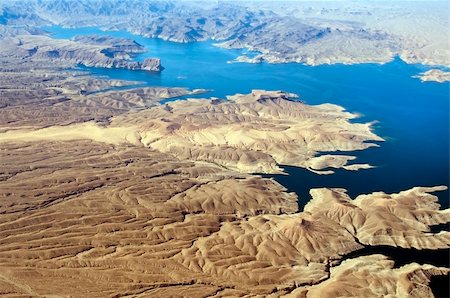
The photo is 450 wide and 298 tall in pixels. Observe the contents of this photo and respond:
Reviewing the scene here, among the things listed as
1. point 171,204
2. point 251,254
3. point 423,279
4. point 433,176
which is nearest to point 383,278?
point 423,279

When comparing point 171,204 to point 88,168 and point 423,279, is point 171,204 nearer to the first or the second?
point 88,168

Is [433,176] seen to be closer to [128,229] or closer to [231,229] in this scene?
[231,229]

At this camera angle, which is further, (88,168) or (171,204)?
(88,168)

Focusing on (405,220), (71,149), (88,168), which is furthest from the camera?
(71,149)

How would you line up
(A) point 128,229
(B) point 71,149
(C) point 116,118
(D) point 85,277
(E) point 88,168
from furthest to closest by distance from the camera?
(C) point 116,118
(B) point 71,149
(E) point 88,168
(A) point 128,229
(D) point 85,277

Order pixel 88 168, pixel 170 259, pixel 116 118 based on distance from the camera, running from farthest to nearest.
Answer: pixel 116 118, pixel 88 168, pixel 170 259

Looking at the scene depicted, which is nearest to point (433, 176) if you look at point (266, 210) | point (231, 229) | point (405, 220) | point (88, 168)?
point (405, 220)
